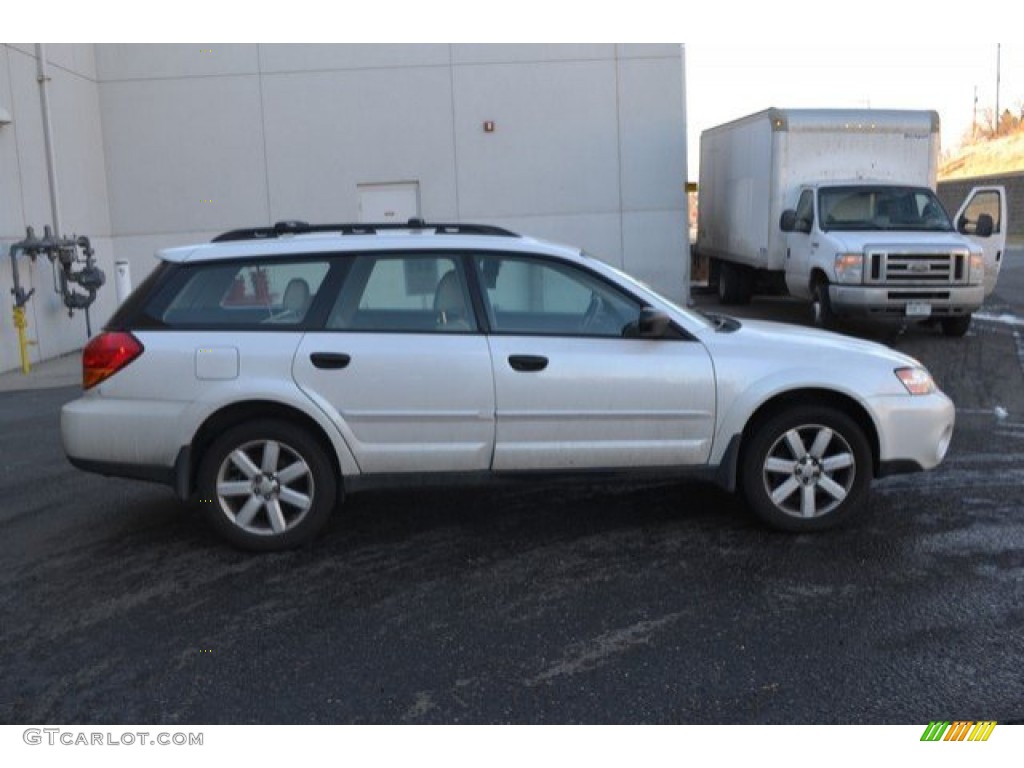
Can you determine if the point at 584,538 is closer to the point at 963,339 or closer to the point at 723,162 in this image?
the point at 963,339

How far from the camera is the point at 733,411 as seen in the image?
17.1 feet

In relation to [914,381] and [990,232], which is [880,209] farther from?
[914,381]

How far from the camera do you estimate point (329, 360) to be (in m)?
5.13

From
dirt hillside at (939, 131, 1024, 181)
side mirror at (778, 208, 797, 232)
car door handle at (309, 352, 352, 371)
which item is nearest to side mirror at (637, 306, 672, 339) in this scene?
car door handle at (309, 352, 352, 371)

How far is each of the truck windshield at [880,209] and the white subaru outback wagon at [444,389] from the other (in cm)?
824

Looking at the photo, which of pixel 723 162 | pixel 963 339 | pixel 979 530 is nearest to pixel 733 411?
pixel 979 530

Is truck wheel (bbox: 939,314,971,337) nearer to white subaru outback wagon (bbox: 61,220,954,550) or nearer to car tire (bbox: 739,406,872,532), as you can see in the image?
white subaru outback wagon (bbox: 61,220,954,550)

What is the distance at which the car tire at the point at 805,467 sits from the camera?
5.29m

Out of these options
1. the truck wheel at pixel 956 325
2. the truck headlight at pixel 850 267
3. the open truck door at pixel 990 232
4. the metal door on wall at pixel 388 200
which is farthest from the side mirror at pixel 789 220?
the metal door on wall at pixel 388 200

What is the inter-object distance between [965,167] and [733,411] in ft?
246

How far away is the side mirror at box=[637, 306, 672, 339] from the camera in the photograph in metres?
5.14

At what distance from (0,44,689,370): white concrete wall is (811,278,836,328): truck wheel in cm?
402

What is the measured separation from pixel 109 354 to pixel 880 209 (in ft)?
35.3

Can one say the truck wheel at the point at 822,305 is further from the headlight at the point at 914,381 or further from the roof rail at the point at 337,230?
the roof rail at the point at 337,230
